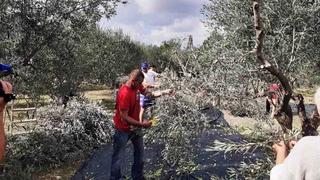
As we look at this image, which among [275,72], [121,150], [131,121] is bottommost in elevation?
[121,150]

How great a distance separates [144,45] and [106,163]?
3150 centimetres

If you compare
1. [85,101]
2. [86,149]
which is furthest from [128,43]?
[86,149]

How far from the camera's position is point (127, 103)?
22.3 ft

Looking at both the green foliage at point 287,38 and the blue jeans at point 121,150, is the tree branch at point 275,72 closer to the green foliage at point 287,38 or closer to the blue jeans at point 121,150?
the green foliage at point 287,38

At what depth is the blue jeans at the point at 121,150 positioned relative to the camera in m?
6.94

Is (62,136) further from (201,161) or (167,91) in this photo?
(167,91)

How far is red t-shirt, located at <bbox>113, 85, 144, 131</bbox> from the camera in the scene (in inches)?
267

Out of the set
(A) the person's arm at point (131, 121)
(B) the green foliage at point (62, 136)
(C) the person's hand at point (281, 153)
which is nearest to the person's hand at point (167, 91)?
(A) the person's arm at point (131, 121)

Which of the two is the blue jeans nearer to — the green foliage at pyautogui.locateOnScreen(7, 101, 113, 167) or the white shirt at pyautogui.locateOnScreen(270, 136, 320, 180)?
the green foliage at pyautogui.locateOnScreen(7, 101, 113, 167)

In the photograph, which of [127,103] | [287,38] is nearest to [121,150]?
[127,103]

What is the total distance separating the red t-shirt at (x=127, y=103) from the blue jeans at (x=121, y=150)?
12 centimetres

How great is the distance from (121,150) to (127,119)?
659mm

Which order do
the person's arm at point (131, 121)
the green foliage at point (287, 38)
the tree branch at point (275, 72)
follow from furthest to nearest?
1. the person's arm at point (131, 121)
2. the green foliage at point (287, 38)
3. the tree branch at point (275, 72)

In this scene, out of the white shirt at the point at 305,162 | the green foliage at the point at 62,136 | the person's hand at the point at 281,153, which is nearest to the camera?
the white shirt at the point at 305,162
